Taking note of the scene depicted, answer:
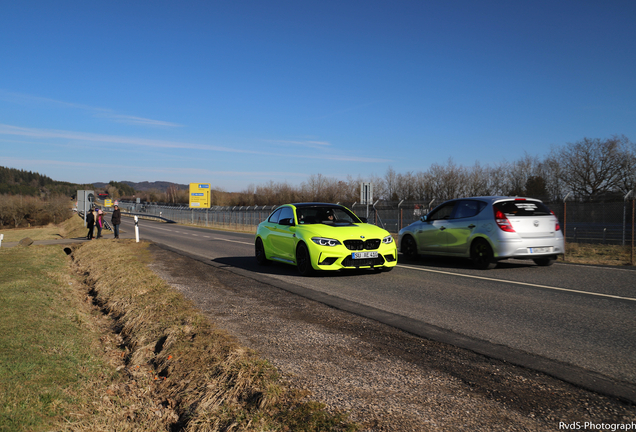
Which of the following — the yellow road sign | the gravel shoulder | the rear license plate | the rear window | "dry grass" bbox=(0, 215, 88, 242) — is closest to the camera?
the gravel shoulder

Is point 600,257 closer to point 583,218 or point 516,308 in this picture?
point 516,308

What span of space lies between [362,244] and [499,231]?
121 inches

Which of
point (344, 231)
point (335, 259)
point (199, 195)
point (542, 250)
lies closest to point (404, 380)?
point (335, 259)

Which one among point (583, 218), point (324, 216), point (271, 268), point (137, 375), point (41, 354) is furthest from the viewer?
point (583, 218)

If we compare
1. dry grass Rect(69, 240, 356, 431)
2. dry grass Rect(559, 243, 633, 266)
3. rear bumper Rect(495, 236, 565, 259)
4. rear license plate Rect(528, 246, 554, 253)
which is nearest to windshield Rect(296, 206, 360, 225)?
rear bumper Rect(495, 236, 565, 259)

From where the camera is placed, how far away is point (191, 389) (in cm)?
369

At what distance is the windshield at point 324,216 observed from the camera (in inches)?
421

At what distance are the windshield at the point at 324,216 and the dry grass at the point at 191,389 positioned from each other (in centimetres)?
485

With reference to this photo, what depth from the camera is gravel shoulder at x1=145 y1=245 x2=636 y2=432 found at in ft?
9.62

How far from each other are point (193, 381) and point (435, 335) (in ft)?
8.56

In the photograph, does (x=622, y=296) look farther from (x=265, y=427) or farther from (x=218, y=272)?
(x=218, y=272)

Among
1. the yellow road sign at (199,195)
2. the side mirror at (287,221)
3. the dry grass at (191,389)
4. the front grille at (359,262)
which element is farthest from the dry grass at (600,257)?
the yellow road sign at (199,195)

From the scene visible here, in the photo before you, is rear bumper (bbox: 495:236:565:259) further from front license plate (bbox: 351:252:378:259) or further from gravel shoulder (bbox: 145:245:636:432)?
gravel shoulder (bbox: 145:245:636:432)

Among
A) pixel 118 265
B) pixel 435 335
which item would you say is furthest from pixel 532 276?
pixel 118 265
